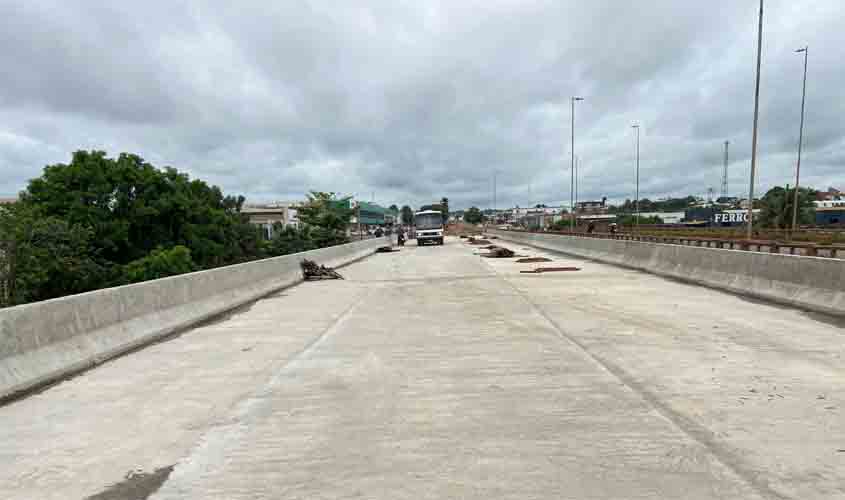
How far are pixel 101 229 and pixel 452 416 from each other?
4461 centimetres

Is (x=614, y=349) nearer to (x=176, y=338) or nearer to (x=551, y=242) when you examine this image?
(x=176, y=338)

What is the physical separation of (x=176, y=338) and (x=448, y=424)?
6.16 meters

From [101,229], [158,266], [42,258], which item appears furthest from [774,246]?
[101,229]

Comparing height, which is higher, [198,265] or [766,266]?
[766,266]

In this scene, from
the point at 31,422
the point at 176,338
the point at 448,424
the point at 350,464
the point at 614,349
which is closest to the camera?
the point at 350,464

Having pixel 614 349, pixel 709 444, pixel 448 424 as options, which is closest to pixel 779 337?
pixel 614 349

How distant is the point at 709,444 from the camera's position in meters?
4.16

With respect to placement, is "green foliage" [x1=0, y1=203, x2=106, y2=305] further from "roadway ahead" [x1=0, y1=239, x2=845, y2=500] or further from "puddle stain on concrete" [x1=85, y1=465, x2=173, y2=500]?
"puddle stain on concrete" [x1=85, y1=465, x2=173, y2=500]

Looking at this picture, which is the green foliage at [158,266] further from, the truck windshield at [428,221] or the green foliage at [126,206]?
the truck windshield at [428,221]

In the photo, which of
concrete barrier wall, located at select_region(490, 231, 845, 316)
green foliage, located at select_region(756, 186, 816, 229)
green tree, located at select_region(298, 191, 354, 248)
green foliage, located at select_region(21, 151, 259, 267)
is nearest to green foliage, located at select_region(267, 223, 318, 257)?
green tree, located at select_region(298, 191, 354, 248)

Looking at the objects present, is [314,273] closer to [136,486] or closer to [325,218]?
[136,486]

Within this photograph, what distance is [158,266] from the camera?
38531mm

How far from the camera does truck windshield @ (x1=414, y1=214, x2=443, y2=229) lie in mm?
53562

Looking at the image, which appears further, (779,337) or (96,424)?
(779,337)
